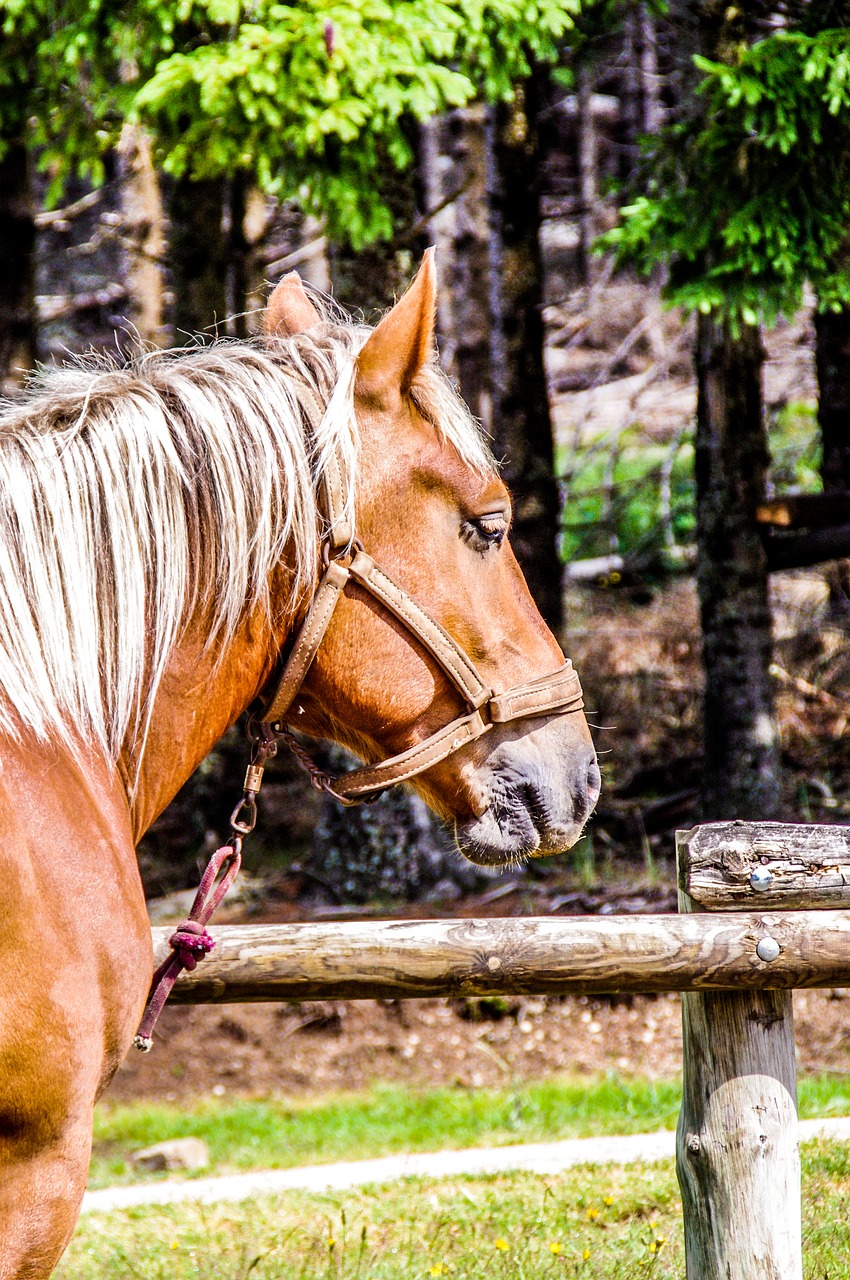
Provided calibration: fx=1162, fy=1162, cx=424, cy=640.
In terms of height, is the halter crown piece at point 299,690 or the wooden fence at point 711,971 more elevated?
the halter crown piece at point 299,690

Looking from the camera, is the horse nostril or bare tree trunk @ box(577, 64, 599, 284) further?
bare tree trunk @ box(577, 64, 599, 284)

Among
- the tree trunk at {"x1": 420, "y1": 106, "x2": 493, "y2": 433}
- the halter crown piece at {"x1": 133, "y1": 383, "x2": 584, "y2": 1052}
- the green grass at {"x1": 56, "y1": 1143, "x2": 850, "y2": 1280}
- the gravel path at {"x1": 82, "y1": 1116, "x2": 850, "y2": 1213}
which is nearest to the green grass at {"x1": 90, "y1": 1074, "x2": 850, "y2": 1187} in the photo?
the gravel path at {"x1": 82, "y1": 1116, "x2": 850, "y2": 1213}

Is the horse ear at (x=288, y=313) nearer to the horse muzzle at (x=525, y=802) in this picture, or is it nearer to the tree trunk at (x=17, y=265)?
the horse muzzle at (x=525, y=802)

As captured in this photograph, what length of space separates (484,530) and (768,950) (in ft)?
4.15

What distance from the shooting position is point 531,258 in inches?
333

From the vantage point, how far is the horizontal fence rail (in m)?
2.77

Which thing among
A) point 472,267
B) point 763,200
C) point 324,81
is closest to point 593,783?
point 324,81

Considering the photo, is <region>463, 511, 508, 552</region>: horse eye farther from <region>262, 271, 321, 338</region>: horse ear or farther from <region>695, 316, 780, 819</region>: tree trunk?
<region>695, 316, 780, 819</region>: tree trunk

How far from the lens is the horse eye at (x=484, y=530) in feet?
7.40

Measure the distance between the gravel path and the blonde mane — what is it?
3082mm

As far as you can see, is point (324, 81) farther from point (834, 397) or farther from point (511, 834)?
point (834, 397)

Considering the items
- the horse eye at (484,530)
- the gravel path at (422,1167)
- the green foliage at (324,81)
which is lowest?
the gravel path at (422,1167)

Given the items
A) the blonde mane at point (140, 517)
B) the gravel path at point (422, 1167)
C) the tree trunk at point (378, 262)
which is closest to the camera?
the blonde mane at point (140, 517)

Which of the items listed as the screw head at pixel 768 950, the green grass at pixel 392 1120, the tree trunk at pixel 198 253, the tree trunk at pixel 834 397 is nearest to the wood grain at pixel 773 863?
the screw head at pixel 768 950
